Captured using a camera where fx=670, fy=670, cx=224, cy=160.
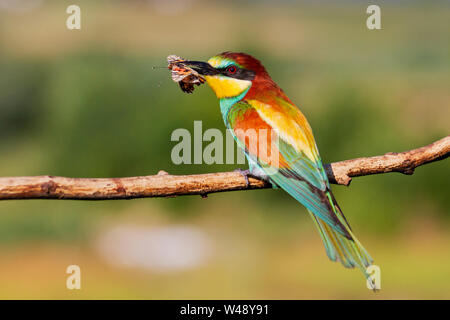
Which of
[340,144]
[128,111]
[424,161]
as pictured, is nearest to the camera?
[424,161]

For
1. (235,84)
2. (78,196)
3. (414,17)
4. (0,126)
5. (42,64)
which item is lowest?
(78,196)

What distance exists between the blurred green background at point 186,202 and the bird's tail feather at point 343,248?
3315mm

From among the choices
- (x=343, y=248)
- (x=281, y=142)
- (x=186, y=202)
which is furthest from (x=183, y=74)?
(x=186, y=202)

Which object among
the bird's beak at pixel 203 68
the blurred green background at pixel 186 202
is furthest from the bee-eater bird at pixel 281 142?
the blurred green background at pixel 186 202

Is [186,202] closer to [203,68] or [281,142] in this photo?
[203,68]

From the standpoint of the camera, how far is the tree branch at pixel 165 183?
211 cm

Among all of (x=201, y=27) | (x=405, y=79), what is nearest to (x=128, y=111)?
(x=405, y=79)

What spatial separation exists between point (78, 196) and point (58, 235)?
315 inches

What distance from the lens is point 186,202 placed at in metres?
8.52

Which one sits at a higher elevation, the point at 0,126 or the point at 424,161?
the point at 0,126

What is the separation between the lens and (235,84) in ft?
9.29

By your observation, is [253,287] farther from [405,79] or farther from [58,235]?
[405,79]

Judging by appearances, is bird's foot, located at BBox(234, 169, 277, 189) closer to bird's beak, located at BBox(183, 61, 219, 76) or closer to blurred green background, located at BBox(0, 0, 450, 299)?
bird's beak, located at BBox(183, 61, 219, 76)

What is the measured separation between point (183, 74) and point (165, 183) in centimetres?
72
